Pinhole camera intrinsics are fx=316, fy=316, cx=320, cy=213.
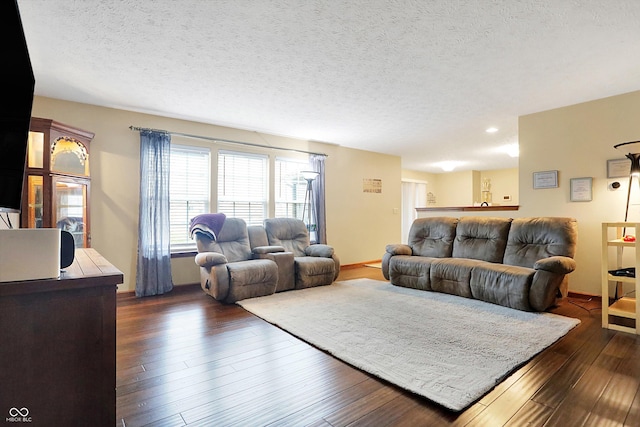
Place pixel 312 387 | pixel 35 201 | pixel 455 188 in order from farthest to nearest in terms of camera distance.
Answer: pixel 455 188
pixel 35 201
pixel 312 387

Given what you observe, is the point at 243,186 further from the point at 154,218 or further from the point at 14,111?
the point at 14,111

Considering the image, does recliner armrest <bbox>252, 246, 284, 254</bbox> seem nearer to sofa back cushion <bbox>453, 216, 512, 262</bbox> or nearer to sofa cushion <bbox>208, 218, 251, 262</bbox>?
sofa cushion <bbox>208, 218, 251, 262</bbox>

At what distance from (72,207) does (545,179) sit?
5694 mm

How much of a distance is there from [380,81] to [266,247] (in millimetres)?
2560

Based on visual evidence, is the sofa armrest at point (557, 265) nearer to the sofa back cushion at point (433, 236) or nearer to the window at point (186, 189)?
the sofa back cushion at point (433, 236)

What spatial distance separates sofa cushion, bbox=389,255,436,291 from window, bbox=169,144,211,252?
2.84m

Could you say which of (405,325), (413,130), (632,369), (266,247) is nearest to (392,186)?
(413,130)

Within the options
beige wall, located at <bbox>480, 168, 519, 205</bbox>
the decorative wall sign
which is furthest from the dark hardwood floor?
beige wall, located at <bbox>480, 168, 519, 205</bbox>

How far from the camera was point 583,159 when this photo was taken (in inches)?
152

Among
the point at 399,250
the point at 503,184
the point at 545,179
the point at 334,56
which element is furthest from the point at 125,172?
the point at 503,184

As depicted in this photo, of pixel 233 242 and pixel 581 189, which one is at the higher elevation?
pixel 581 189

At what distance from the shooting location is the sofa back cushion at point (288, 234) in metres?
4.77

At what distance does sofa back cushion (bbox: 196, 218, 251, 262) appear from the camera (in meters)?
4.05

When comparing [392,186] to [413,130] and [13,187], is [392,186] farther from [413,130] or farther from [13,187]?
[13,187]
